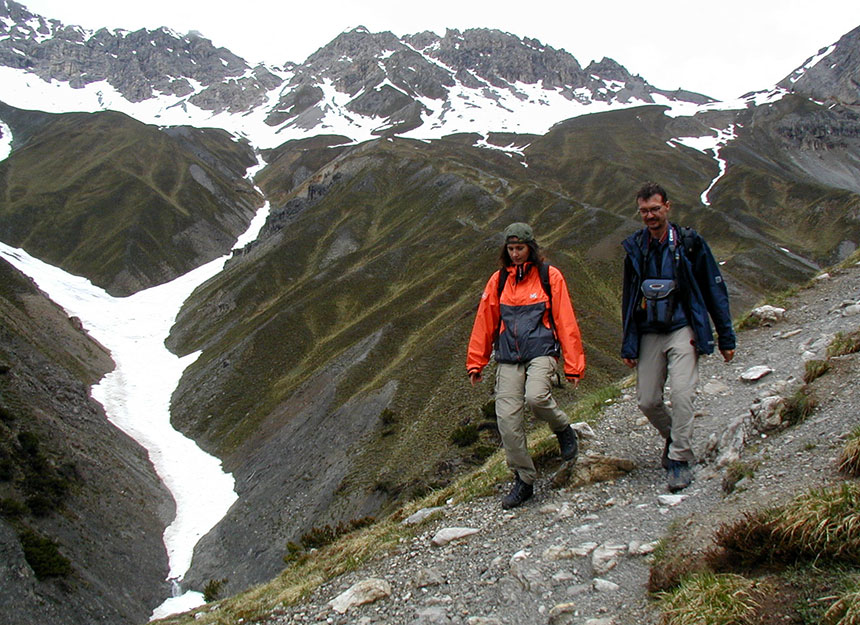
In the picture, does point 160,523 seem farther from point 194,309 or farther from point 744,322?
point 194,309

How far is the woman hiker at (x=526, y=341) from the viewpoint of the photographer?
867cm

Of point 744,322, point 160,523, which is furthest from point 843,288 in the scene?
point 160,523

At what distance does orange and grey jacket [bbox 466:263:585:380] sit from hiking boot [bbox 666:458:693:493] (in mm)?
1837

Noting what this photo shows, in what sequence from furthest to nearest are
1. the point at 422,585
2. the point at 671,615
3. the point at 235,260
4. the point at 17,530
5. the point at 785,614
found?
the point at 235,260, the point at 17,530, the point at 422,585, the point at 671,615, the point at 785,614

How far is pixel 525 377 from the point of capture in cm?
896

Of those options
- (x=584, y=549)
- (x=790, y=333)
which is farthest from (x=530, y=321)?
(x=790, y=333)

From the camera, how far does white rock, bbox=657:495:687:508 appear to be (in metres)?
7.54

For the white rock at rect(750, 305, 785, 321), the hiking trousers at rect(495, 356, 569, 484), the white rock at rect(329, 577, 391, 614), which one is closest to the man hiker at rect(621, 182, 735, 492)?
the hiking trousers at rect(495, 356, 569, 484)

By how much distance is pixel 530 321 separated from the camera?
8844mm

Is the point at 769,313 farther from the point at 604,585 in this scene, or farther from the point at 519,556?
the point at 604,585

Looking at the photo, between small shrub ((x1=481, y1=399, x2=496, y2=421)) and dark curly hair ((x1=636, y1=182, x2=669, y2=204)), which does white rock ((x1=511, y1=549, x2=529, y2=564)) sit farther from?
small shrub ((x1=481, y1=399, x2=496, y2=421))

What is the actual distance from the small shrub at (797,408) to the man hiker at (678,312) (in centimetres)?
160

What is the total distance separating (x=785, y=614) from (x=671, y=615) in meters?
0.88

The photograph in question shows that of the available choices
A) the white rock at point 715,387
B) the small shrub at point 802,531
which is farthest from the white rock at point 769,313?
the small shrub at point 802,531
